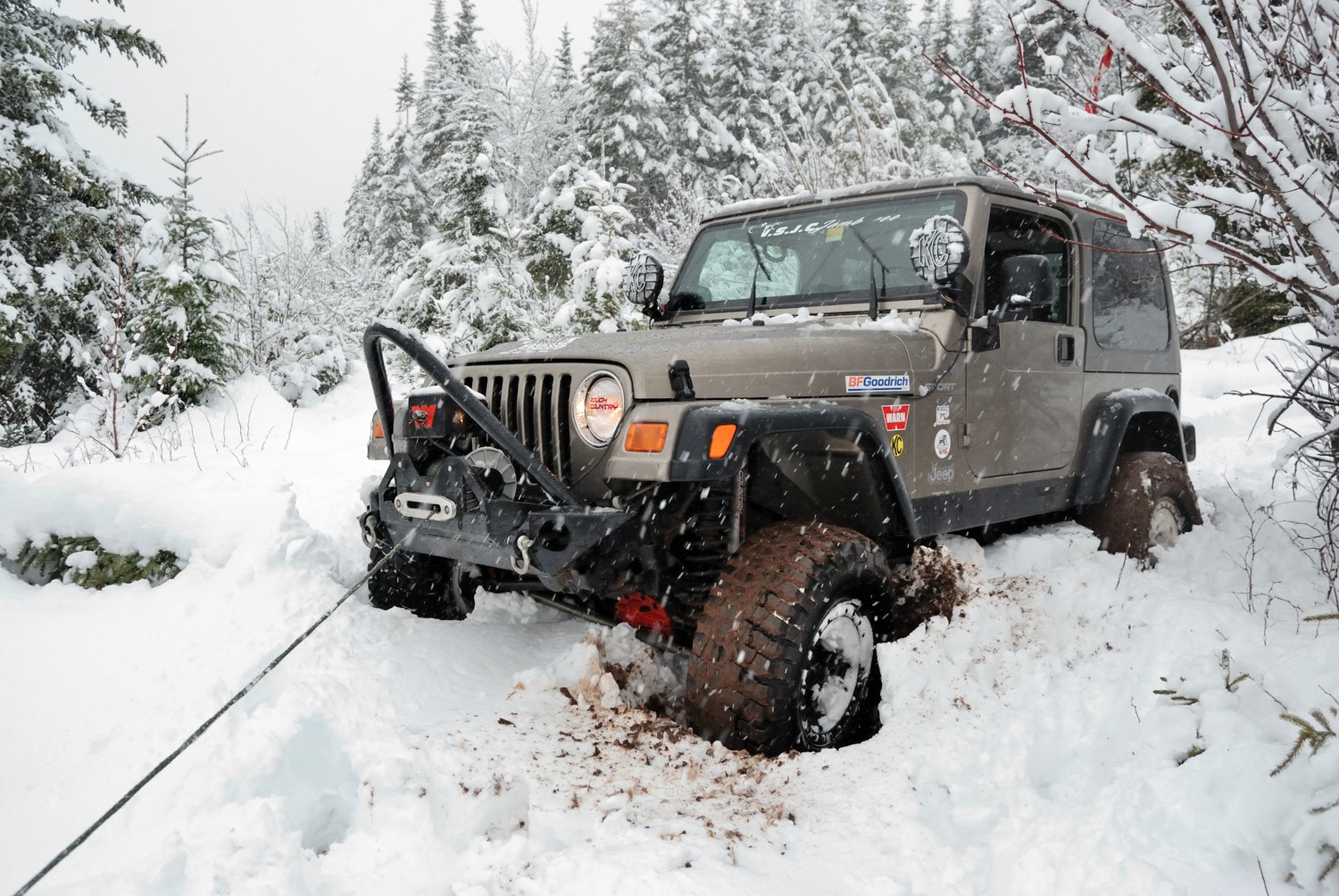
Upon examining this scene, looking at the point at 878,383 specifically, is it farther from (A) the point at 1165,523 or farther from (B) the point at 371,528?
(A) the point at 1165,523

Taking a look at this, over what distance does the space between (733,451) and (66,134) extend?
425 inches

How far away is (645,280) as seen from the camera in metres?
4.64

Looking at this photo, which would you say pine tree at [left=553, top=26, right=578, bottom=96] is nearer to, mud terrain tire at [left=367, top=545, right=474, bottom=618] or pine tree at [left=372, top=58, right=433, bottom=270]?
pine tree at [left=372, top=58, right=433, bottom=270]

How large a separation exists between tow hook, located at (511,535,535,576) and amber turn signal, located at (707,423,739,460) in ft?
2.00

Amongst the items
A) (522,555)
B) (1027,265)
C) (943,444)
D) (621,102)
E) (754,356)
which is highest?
(621,102)

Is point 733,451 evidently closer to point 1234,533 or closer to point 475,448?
point 475,448

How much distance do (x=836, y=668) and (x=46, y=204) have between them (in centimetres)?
1101

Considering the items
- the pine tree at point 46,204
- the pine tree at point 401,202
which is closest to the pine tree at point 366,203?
the pine tree at point 401,202

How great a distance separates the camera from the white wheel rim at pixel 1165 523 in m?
4.57

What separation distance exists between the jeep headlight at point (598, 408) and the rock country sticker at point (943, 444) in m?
1.45

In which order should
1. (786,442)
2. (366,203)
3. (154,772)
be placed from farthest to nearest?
1. (366,203)
2. (786,442)
3. (154,772)

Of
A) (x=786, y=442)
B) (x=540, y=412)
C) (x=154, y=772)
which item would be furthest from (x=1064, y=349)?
(x=154, y=772)

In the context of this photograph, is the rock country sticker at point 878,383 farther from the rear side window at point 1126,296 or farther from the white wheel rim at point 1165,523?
the white wheel rim at point 1165,523

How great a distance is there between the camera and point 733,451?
2.70 meters
